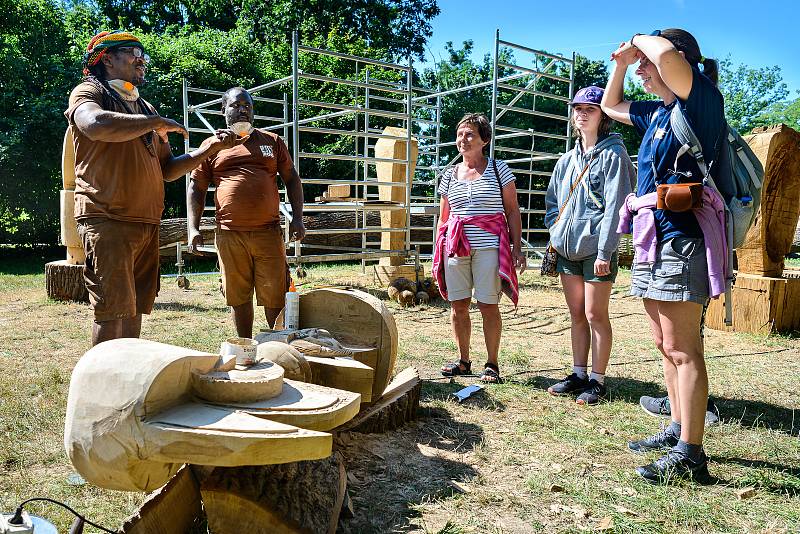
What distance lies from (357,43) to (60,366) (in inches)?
668

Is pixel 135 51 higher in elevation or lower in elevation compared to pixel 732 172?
higher

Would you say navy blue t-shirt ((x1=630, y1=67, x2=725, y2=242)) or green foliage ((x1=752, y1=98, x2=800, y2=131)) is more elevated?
green foliage ((x1=752, y1=98, x2=800, y2=131))

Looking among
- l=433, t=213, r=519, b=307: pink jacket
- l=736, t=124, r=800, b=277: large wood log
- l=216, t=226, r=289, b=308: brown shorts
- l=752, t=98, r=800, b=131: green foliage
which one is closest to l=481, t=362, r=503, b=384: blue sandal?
l=433, t=213, r=519, b=307: pink jacket

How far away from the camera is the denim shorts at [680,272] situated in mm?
2371

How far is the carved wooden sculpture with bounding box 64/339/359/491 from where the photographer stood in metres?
1.41

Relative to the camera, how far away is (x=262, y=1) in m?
21.1

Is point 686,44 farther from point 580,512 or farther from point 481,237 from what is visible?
point 580,512

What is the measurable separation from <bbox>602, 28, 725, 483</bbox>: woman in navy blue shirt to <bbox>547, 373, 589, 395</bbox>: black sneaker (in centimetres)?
116

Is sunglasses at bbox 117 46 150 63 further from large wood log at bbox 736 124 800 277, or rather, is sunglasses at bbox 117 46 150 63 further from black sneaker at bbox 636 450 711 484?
large wood log at bbox 736 124 800 277

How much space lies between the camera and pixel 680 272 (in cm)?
238

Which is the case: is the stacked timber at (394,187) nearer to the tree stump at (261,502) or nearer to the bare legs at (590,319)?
the bare legs at (590,319)

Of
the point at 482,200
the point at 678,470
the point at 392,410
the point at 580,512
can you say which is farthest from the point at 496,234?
the point at 580,512

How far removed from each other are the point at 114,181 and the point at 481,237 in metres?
2.16

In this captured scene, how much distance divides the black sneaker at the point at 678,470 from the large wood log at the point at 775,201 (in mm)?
3654
